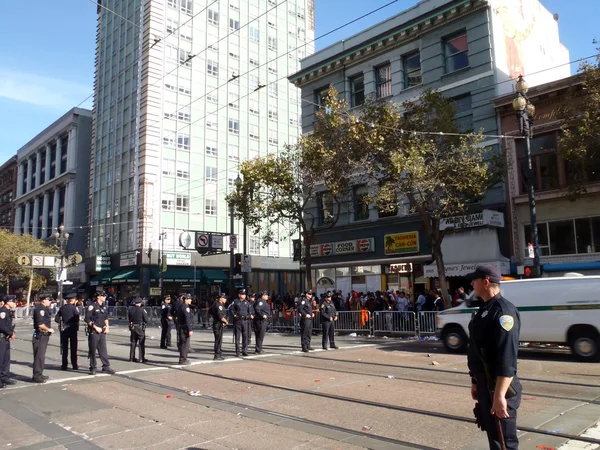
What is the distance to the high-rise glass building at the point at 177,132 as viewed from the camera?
4475 cm

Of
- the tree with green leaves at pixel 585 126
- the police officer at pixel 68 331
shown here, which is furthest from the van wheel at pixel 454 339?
the police officer at pixel 68 331

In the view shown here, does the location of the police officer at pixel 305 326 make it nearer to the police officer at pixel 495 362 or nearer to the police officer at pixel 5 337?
the police officer at pixel 5 337

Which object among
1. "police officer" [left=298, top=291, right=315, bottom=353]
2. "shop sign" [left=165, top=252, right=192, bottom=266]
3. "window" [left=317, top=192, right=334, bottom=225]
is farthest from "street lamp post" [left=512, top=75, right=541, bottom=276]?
"shop sign" [left=165, top=252, right=192, bottom=266]

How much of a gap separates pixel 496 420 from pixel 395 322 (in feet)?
53.4

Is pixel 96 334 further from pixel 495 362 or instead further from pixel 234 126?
pixel 234 126

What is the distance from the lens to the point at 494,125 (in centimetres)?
2348

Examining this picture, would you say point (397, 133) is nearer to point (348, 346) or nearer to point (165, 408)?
point (348, 346)

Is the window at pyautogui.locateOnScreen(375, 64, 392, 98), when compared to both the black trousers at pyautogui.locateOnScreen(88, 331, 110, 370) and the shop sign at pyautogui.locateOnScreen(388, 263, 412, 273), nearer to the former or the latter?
the shop sign at pyautogui.locateOnScreen(388, 263, 412, 273)

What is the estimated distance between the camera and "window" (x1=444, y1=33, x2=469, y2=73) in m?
25.2

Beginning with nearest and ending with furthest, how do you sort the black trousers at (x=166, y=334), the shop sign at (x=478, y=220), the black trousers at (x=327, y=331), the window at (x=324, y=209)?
the black trousers at (x=327, y=331) < the black trousers at (x=166, y=334) < the shop sign at (x=478, y=220) < the window at (x=324, y=209)

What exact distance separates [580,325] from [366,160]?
425 inches

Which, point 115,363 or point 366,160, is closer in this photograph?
point 115,363

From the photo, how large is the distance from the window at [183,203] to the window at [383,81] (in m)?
23.8

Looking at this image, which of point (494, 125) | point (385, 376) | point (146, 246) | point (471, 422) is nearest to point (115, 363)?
point (385, 376)
